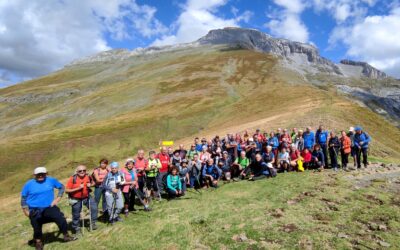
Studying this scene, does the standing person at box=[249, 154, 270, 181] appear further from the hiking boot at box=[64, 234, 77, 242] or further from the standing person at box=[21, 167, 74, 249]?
the standing person at box=[21, 167, 74, 249]

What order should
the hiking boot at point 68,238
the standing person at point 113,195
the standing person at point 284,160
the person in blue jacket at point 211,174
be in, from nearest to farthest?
the hiking boot at point 68,238
the standing person at point 113,195
the person in blue jacket at point 211,174
the standing person at point 284,160

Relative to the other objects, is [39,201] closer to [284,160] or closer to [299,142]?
[284,160]

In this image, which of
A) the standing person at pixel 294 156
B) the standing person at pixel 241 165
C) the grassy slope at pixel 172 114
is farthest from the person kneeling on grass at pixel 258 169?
the grassy slope at pixel 172 114

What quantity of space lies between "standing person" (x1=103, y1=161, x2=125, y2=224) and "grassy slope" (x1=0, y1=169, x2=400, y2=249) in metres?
0.59

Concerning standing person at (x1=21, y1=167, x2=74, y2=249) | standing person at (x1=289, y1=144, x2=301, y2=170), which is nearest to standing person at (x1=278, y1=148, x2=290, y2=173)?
standing person at (x1=289, y1=144, x2=301, y2=170)

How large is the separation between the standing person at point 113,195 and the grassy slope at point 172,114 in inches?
957

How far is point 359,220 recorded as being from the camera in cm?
1452

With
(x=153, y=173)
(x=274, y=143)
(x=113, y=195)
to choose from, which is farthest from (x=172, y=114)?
(x=113, y=195)

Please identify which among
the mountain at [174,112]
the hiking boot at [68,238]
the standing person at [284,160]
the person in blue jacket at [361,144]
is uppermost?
the mountain at [174,112]

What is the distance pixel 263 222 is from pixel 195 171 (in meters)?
8.82

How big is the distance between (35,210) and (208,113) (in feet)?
217

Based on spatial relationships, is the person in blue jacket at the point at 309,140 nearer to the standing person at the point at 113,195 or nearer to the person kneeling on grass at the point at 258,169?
the person kneeling on grass at the point at 258,169

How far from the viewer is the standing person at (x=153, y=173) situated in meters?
21.0

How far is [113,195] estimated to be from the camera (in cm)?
1727
